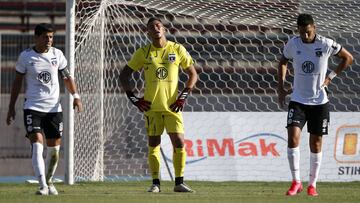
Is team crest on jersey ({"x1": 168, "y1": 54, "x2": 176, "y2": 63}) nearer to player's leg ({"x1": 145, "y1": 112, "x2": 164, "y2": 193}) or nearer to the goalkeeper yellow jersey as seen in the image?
the goalkeeper yellow jersey

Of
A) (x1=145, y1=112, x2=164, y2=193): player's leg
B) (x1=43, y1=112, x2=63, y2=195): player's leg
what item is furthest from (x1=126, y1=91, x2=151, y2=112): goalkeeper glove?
(x1=43, y1=112, x2=63, y2=195): player's leg

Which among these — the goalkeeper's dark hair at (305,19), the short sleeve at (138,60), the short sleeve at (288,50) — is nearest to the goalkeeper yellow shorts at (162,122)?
the short sleeve at (138,60)

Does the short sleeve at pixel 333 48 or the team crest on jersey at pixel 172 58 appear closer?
the short sleeve at pixel 333 48

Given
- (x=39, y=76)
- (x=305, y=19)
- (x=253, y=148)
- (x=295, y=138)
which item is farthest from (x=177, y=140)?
(x=253, y=148)

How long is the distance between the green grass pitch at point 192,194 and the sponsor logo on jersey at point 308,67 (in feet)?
4.24

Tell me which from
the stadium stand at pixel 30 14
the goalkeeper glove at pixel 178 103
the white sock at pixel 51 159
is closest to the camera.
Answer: the goalkeeper glove at pixel 178 103

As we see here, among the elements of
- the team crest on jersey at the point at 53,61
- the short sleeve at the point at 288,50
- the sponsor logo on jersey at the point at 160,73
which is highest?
the short sleeve at the point at 288,50

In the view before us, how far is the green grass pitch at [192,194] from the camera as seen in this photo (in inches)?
356

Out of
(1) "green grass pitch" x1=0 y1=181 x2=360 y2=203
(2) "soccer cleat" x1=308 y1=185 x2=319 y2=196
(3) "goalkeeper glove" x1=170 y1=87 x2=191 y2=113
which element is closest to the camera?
(1) "green grass pitch" x1=0 y1=181 x2=360 y2=203

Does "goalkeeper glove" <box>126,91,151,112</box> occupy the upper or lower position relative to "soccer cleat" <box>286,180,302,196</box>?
upper

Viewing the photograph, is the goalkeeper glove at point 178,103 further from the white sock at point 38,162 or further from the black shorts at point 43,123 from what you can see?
the white sock at point 38,162

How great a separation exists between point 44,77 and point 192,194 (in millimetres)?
2009

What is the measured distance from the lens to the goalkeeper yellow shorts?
10.6 metres

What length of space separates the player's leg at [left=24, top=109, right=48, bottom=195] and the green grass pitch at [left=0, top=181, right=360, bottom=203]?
24 cm
